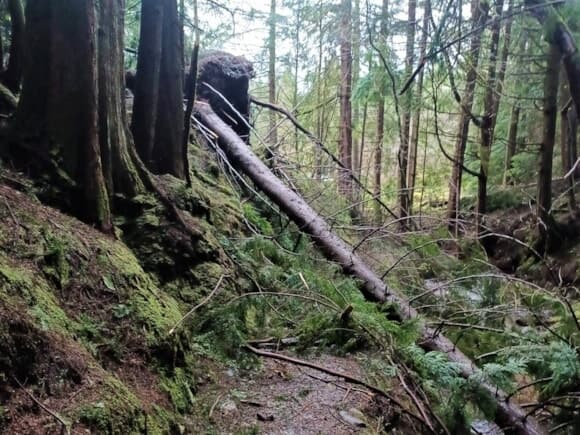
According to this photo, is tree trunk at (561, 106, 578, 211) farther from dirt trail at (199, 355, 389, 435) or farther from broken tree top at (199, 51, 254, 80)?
dirt trail at (199, 355, 389, 435)

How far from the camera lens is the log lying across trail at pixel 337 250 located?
10.8 feet

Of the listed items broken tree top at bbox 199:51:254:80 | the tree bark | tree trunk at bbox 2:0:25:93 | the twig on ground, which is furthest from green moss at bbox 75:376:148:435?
broken tree top at bbox 199:51:254:80

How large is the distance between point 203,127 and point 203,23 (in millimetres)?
3112

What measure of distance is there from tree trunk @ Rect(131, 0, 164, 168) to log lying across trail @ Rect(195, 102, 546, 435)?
1.90 metres

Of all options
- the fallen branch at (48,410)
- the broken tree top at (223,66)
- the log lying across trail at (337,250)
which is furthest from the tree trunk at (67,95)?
the broken tree top at (223,66)

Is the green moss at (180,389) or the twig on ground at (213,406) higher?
the green moss at (180,389)

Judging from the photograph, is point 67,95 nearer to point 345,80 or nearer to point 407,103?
point 407,103

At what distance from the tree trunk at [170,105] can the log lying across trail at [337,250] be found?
148 cm

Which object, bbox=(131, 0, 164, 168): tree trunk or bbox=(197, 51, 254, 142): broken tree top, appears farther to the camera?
bbox=(197, 51, 254, 142): broken tree top

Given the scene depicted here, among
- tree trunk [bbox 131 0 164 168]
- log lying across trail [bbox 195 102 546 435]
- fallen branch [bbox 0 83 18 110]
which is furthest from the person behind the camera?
tree trunk [bbox 131 0 164 168]

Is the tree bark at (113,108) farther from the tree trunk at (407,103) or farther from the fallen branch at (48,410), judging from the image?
the tree trunk at (407,103)

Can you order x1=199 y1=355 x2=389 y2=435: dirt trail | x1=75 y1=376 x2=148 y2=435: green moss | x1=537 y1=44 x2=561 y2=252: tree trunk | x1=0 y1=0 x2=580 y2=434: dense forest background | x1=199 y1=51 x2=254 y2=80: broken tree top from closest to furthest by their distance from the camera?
x1=75 y1=376 x2=148 y2=435: green moss → x1=0 y1=0 x2=580 y2=434: dense forest background → x1=199 y1=355 x2=389 y2=435: dirt trail → x1=199 y1=51 x2=254 y2=80: broken tree top → x1=537 y1=44 x2=561 y2=252: tree trunk

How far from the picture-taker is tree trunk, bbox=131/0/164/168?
480 cm

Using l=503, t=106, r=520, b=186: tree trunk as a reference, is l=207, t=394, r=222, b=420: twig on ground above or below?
below
